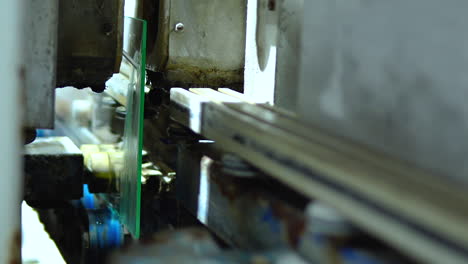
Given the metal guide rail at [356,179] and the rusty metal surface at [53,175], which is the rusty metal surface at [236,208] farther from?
the rusty metal surface at [53,175]

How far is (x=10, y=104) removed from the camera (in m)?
1.06

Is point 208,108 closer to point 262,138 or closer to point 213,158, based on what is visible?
point 213,158

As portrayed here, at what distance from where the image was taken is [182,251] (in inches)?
38.1

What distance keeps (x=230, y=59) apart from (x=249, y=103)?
34.8 inches

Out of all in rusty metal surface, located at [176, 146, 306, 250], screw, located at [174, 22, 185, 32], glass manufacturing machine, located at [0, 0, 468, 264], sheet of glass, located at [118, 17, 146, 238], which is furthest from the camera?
screw, located at [174, 22, 185, 32]

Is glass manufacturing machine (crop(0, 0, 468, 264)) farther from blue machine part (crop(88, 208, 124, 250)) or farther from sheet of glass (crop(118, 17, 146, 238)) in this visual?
blue machine part (crop(88, 208, 124, 250))

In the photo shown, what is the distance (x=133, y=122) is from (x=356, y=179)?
1.29m

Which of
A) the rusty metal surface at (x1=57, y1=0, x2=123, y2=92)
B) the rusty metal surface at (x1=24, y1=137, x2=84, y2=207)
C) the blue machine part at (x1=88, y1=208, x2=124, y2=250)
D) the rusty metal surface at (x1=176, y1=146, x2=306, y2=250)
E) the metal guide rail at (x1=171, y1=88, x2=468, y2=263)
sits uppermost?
the rusty metal surface at (x1=57, y1=0, x2=123, y2=92)

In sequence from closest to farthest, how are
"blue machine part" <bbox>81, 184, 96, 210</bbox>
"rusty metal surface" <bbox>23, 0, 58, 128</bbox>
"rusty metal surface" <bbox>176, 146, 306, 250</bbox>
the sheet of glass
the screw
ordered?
"rusty metal surface" <bbox>176, 146, 306, 250</bbox>, "rusty metal surface" <bbox>23, 0, 58, 128</bbox>, the sheet of glass, the screw, "blue machine part" <bbox>81, 184, 96, 210</bbox>

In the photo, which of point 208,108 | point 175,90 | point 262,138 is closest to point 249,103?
point 208,108

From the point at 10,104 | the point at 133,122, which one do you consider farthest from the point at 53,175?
the point at 10,104

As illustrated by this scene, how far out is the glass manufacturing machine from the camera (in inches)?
31.1

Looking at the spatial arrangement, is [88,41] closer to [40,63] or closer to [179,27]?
[179,27]

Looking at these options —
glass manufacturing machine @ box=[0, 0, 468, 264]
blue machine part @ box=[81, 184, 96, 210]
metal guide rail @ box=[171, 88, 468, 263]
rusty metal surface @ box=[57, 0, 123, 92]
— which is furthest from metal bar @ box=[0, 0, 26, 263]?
blue machine part @ box=[81, 184, 96, 210]
